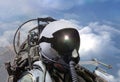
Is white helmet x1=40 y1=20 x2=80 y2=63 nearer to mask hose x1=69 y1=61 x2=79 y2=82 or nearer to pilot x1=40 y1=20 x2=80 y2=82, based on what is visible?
pilot x1=40 y1=20 x2=80 y2=82

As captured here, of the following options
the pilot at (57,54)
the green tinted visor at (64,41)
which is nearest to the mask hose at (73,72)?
the pilot at (57,54)

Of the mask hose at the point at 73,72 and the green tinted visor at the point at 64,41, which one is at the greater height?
the green tinted visor at the point at 64,41

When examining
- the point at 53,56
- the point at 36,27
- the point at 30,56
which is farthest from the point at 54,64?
the point at 36,27

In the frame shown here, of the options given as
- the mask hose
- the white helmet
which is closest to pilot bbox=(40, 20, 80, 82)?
the white helmet

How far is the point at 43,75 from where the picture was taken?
887 centimetres

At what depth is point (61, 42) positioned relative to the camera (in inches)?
350

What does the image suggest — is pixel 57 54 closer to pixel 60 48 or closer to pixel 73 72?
pixel 60 48

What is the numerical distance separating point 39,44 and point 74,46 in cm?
78

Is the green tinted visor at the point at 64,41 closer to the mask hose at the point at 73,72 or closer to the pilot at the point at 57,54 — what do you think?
the pilot at the point at 57,54

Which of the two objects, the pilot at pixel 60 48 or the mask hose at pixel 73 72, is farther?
the pilot at pixel 60 48

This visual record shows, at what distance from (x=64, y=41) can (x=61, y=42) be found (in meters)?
0.06

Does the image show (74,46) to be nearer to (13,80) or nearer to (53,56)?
(53,56)

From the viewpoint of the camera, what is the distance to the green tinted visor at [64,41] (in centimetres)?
884

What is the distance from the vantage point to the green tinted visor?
29.0 feet
